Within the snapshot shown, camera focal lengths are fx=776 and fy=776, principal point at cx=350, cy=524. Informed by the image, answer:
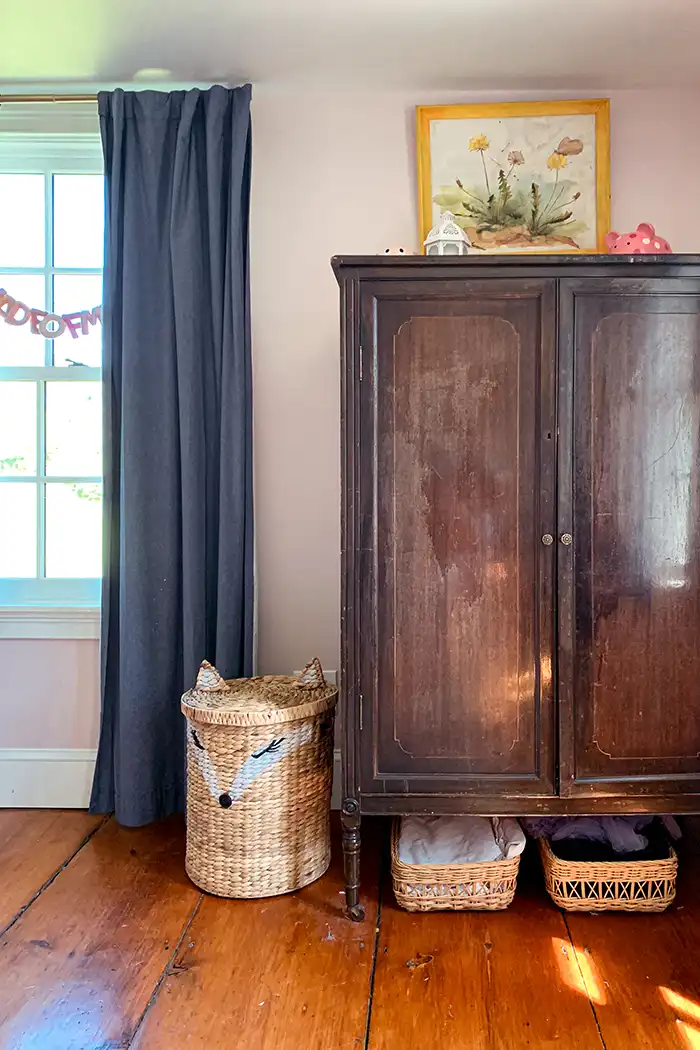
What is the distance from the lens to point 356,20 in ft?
7.20

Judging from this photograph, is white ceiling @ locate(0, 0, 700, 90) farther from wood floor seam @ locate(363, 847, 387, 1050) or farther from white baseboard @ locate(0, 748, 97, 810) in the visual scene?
wood floor seam @ locate(363, 847, 387, 1050)

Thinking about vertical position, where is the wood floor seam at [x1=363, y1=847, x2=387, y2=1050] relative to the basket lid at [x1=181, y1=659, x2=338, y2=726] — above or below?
below

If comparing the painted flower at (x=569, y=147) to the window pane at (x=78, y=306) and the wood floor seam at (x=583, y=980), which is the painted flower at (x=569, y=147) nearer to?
the window pane at (x=78, y=306)

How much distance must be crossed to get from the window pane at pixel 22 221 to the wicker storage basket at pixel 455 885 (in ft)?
7.33

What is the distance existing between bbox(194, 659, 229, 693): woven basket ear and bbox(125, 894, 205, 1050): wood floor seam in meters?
0.54

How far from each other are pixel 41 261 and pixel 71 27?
0.76 metres

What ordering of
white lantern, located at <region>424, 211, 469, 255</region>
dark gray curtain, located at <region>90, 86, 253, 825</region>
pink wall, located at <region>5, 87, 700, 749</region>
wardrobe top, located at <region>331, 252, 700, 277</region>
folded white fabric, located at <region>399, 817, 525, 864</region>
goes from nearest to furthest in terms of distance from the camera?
wardrobe top, located at <region>331, 252, 700, 277</region>
folded white fabric, located at <region>399, 817, 525, 864</region>
white lantern, located at <region>424, 211, 469, 255</region>
dark gray curtain, located at <region>90, 86, 253, 825</region>
pink wall, located at <region>5, 87, 700, 749</region>

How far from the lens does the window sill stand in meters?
2.65

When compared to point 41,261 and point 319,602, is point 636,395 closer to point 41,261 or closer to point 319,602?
point 319,602

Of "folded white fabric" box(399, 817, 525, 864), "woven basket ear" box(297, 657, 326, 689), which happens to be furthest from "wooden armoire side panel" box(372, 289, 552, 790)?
"woven basket ear" box(297, 657, 326, 689)

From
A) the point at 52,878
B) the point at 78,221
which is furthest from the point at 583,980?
the point at 78,221

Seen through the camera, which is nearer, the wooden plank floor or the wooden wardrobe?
the wooden plank floor

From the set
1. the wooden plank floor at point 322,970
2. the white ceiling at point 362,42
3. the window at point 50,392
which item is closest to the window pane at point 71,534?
the window at point 50,392

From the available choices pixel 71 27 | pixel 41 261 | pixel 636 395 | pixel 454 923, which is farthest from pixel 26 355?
pixel 454 923
